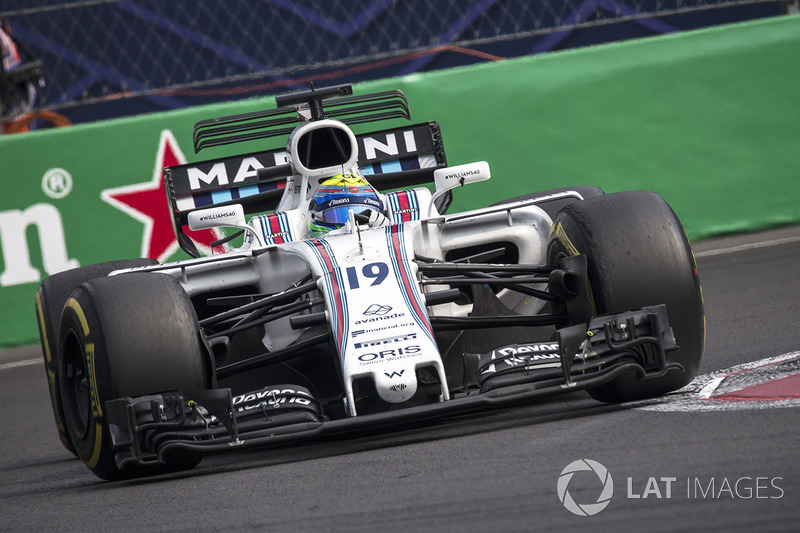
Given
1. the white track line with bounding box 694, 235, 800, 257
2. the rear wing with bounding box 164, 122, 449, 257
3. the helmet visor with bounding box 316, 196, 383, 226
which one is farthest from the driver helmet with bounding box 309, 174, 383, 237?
the white track line with bounding box 694, 235, 800, 257

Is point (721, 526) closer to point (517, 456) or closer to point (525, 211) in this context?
point (517, 456)

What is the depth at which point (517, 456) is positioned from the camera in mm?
3930

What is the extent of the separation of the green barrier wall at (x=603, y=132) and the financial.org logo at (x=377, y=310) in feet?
16.1

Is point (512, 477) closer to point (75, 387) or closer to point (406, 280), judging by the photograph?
point (406, 280)

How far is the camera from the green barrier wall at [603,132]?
9453mm

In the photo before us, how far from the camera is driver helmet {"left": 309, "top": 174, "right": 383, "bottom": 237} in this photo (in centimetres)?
591

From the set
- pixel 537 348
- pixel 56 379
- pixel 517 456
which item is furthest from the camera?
pixel 56 379

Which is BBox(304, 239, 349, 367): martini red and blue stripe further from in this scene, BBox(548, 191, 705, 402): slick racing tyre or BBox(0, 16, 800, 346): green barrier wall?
BBox(0, 16, 800, 346): green barrier wall

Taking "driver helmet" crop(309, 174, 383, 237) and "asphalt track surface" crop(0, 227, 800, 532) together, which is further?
"driver helmet" crop(309, 174, 383, 237)

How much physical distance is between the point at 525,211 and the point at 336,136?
1.22m

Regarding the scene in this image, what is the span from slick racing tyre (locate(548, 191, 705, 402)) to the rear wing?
2412mm

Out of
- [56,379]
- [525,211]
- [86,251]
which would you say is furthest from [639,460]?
[86,251]

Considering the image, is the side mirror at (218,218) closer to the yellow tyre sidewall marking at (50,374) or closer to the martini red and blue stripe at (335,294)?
the martini red and blue stripe at (335,294)

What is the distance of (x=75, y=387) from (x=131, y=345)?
78cm
